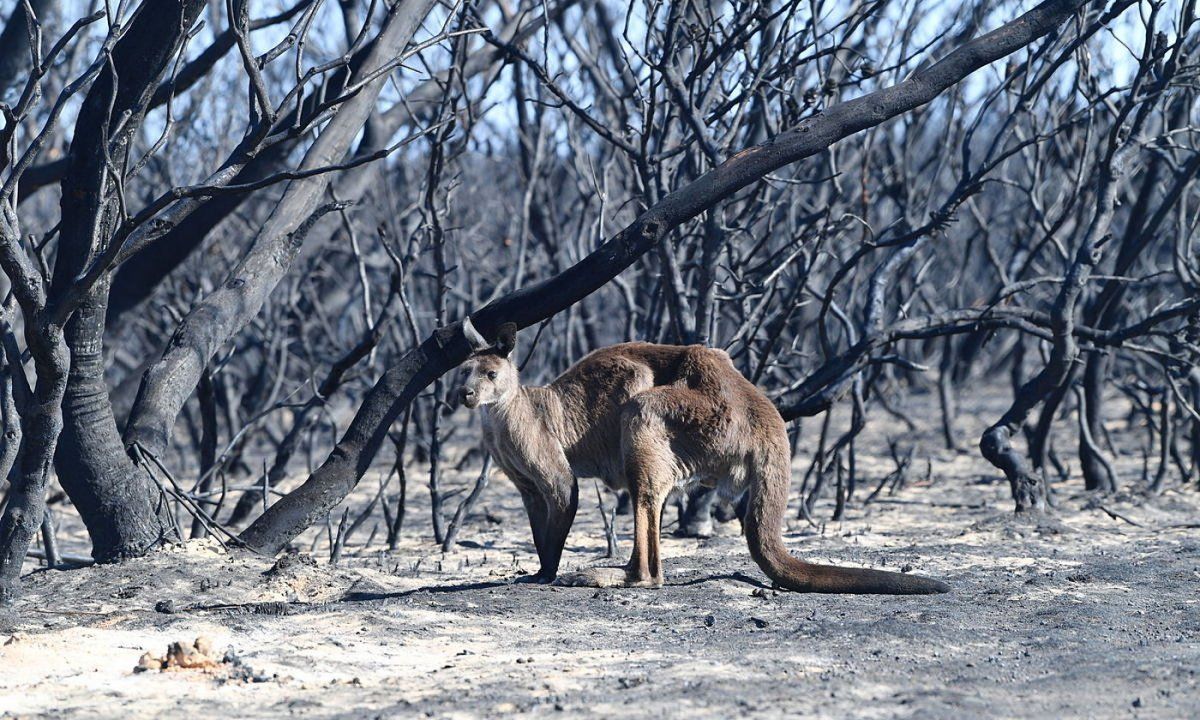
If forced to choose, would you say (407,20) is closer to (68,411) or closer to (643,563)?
(68,411)

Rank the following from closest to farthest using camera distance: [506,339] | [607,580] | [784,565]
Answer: [784,565]
[607,580]
[506,339]

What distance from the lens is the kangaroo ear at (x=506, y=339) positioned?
6.17 meters

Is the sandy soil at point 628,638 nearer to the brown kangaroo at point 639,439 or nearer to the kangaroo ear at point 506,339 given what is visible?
the brown kangaroo at point 639,439

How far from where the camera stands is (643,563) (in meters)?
6.09

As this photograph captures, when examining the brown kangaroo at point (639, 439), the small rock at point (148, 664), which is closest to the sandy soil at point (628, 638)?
the small rock at point (148, 664)

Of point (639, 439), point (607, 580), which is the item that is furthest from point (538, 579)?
point (639, 439)

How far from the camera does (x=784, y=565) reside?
5945mm

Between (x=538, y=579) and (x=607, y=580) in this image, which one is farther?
(x=538, y=579)

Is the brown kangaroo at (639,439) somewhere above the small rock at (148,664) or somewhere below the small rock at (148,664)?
above

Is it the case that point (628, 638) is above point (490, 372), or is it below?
below

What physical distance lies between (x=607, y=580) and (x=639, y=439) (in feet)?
2.26

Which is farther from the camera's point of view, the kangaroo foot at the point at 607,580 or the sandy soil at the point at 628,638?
the kangaroo foot at the point at 607,580

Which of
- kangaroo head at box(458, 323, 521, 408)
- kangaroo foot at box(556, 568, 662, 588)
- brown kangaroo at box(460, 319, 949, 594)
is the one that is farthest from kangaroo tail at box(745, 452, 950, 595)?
kangaroo head at box(458, 323, 521, 408)

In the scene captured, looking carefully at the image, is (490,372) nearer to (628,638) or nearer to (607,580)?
(607,580)
